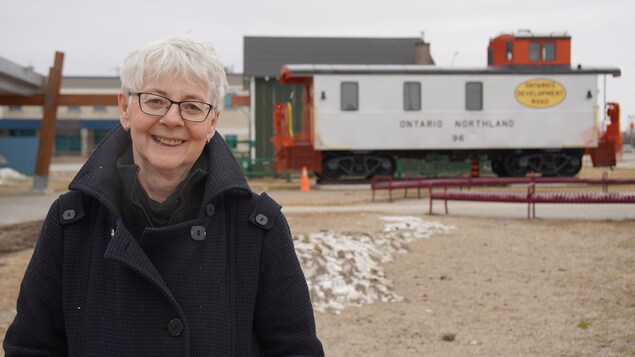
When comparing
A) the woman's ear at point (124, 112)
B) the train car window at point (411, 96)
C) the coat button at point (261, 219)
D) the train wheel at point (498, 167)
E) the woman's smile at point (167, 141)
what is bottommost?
the train wheel at point (498, 167)

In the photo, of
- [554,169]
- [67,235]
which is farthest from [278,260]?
[554,169]

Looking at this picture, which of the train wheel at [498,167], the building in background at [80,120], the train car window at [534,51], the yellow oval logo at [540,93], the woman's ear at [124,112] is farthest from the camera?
the building in background at [80,120]

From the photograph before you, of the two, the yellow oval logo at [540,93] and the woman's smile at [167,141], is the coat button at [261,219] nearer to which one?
the woman's smile at [167,141]

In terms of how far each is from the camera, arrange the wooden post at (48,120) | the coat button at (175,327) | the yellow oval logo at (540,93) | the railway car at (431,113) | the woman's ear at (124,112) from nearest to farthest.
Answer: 1. the coat button at (175,327)
2. the woman's ear at (124,112)
3. the wooden post at (48,120)
4. the railway car at (431,113)
5. the yellow oval logo at (540,93)

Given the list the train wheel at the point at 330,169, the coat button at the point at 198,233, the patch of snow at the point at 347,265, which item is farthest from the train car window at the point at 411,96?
the coat button at the point at 198,233

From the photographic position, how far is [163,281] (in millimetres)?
2088

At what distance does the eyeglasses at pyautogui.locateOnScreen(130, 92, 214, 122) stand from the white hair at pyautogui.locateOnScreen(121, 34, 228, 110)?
0.04 meters

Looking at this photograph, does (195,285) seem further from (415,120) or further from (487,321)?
(415,120)

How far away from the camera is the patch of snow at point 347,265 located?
724 centimetres

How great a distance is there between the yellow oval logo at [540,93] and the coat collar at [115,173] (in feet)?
67.9

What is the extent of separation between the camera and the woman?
210 cm

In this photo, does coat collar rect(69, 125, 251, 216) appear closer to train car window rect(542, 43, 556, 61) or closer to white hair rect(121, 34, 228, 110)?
white hair rect(121, 34, 228, 110)

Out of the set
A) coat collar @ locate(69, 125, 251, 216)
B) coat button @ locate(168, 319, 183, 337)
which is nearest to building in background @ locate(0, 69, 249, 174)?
coat collar @ locate(69, 125, 251, 216)

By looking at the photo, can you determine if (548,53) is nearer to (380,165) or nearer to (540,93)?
A: (540,93)
